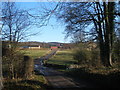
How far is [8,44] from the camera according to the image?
24.0ft

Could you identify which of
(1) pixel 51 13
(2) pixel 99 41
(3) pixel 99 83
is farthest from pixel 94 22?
(1) pixel 51 13

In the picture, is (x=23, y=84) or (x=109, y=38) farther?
(x=109, y=38)

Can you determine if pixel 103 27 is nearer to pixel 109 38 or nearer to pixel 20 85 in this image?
pixel 109 38

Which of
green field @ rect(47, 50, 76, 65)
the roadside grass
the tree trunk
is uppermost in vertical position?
the tree trunk

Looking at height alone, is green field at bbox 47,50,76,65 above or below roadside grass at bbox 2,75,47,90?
below

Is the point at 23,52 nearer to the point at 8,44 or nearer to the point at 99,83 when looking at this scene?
the point at 8,44

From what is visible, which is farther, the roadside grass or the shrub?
the shrub

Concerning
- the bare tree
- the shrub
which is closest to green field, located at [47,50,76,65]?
the shrub

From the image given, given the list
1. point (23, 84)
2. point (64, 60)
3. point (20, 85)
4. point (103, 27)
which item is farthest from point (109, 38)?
point (64, 60)

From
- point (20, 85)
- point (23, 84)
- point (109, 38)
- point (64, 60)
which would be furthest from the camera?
point (64, 60)

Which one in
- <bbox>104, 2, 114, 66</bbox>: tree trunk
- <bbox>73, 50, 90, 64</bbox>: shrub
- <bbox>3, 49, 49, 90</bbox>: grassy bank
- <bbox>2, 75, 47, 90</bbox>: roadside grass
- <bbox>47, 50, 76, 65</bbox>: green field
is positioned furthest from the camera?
<bbox>47, 50, 76, 65</bbox>: green field

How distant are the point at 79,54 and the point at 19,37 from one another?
529 inches

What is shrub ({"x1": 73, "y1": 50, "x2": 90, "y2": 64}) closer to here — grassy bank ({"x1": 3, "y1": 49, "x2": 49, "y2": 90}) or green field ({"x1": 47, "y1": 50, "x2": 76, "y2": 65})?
green field ({"x1": 47, "y1": 50, "x2": 76, "y2": 65})

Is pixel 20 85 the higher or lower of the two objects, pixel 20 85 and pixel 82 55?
the lower
